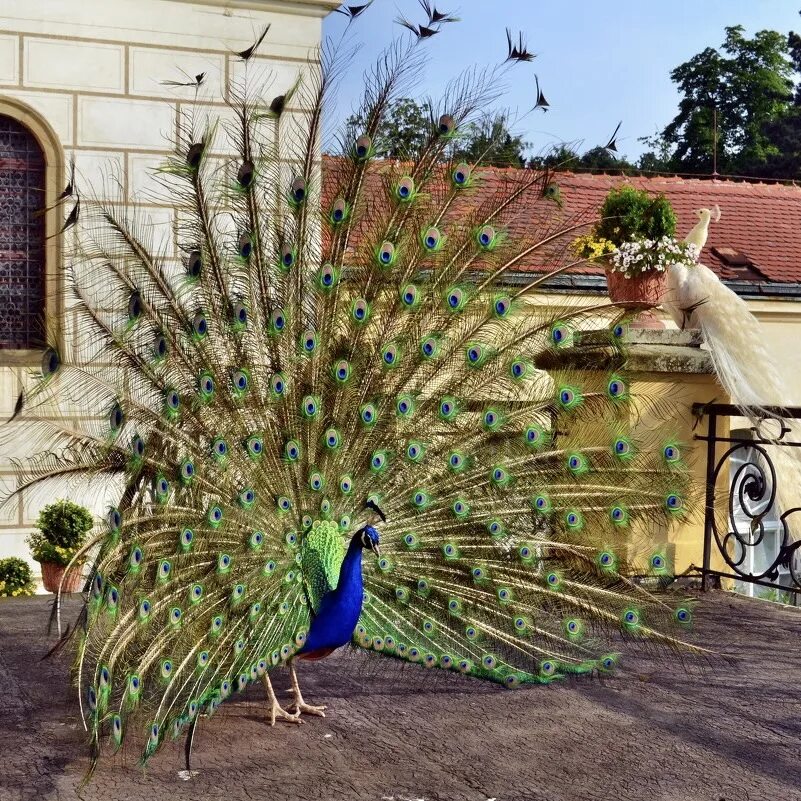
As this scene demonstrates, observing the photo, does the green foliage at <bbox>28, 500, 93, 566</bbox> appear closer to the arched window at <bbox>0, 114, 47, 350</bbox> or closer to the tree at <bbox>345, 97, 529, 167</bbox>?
the arched window at <bbox>0, 114, 47, 350</bbox>

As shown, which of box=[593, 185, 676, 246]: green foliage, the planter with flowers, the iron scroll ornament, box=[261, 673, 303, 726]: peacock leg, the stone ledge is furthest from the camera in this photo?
box=[593, 185, 676, 246]: green foliage

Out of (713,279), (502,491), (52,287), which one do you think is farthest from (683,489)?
(52,287)

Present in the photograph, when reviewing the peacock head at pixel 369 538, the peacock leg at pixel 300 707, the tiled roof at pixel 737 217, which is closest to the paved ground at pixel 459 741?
the peacock leg at pixel 300 707

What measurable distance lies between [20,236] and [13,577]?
2.82 meters

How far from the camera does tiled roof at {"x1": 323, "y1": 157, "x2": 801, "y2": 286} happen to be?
17094 millimetres

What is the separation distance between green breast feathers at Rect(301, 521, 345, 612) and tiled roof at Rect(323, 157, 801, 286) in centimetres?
1019

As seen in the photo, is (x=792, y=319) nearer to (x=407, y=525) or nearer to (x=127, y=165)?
(x=127, y=165)

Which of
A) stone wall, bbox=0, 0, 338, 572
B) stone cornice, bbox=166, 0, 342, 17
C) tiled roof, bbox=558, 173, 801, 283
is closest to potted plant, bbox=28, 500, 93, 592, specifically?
stone wall, bbox=0, 0, 338, 572

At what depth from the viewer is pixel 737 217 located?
19.1m

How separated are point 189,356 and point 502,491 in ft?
5.01

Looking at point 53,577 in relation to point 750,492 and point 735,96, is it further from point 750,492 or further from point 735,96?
point 735,96

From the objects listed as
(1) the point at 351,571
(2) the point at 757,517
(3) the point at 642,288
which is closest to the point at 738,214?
(3) the point at 642,288

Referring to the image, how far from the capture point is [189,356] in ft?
16.4

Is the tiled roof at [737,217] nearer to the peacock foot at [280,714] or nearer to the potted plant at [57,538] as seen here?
the potted plant at [57,538]
